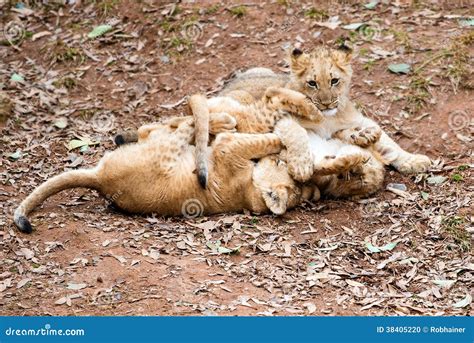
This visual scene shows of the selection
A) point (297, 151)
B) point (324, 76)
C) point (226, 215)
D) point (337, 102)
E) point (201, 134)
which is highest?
point (324, 76)

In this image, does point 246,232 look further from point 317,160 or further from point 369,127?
point 369,127

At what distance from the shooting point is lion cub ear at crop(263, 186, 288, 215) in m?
8.37

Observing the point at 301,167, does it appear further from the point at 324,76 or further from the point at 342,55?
the point at 342,55

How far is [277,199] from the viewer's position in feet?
27.5

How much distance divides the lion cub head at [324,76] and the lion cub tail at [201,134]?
94 cm

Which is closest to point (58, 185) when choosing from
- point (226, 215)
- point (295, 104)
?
point (226, 215)

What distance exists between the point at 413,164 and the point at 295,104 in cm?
137

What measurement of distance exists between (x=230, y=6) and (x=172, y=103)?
1.86m

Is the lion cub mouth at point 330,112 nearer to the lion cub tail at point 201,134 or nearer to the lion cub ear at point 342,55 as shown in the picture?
the lion cub ear at point 342,55

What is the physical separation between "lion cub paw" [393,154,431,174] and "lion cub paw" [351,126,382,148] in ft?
1.62

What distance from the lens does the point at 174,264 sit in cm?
754

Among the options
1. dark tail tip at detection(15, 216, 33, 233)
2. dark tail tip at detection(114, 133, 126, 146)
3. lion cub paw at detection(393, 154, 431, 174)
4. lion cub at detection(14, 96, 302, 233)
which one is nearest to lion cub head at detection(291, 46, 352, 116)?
lion cub at detection(14, 96, 302, 233)

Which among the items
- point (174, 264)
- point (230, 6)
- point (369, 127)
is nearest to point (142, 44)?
point (230, 6)

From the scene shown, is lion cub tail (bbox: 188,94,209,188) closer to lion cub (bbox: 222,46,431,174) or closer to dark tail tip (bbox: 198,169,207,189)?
dark tail tip (bbox: 198,169,207,189)
